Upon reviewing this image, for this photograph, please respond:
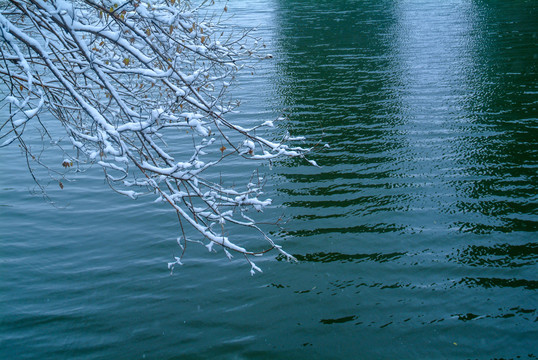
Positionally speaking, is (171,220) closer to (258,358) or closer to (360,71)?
(258,358)

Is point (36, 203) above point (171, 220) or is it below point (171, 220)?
above

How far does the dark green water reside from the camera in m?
7.60

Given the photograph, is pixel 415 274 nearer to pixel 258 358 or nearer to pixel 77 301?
pixel 258 358

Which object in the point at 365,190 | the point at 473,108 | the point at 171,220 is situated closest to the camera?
the point at 171,220

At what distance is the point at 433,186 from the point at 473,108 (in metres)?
6.83

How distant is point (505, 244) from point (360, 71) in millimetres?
15816

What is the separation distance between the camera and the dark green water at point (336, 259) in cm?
760

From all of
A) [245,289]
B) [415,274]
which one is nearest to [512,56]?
[415,274]

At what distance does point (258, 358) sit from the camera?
23.7 ft

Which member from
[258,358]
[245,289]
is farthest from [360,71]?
[258,358]

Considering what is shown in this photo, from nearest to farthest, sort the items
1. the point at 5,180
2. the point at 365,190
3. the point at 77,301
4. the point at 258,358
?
the point at 258,358 < the point at 77,301 < the point at 365,190 < the point at 5,180

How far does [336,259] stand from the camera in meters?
9.61

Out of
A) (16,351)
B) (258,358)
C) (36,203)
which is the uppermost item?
(36,203)

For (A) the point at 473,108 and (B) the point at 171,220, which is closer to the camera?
(B) the point at 171,220
